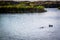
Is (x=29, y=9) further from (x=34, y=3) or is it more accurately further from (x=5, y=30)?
(x=5, y=30)

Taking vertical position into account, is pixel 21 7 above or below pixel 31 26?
above

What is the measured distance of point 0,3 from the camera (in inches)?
96.8

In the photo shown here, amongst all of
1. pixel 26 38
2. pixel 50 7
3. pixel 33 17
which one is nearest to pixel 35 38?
pixel 26 38

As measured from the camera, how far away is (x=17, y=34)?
7.86 feet

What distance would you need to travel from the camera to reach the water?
2363 millimetres

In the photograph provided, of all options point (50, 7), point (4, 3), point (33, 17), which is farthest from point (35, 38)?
point (4, 3)

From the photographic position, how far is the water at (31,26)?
2.36m

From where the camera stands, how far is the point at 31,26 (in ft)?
7.93

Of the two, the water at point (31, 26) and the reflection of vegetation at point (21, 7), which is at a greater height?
the reflection of vegetation at point (21, 7)

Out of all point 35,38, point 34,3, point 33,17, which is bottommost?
point 35,38

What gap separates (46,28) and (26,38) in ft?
1.01

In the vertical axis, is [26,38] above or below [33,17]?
below

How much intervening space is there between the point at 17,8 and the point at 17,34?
374 mm

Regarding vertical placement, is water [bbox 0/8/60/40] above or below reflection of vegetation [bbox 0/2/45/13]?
below
